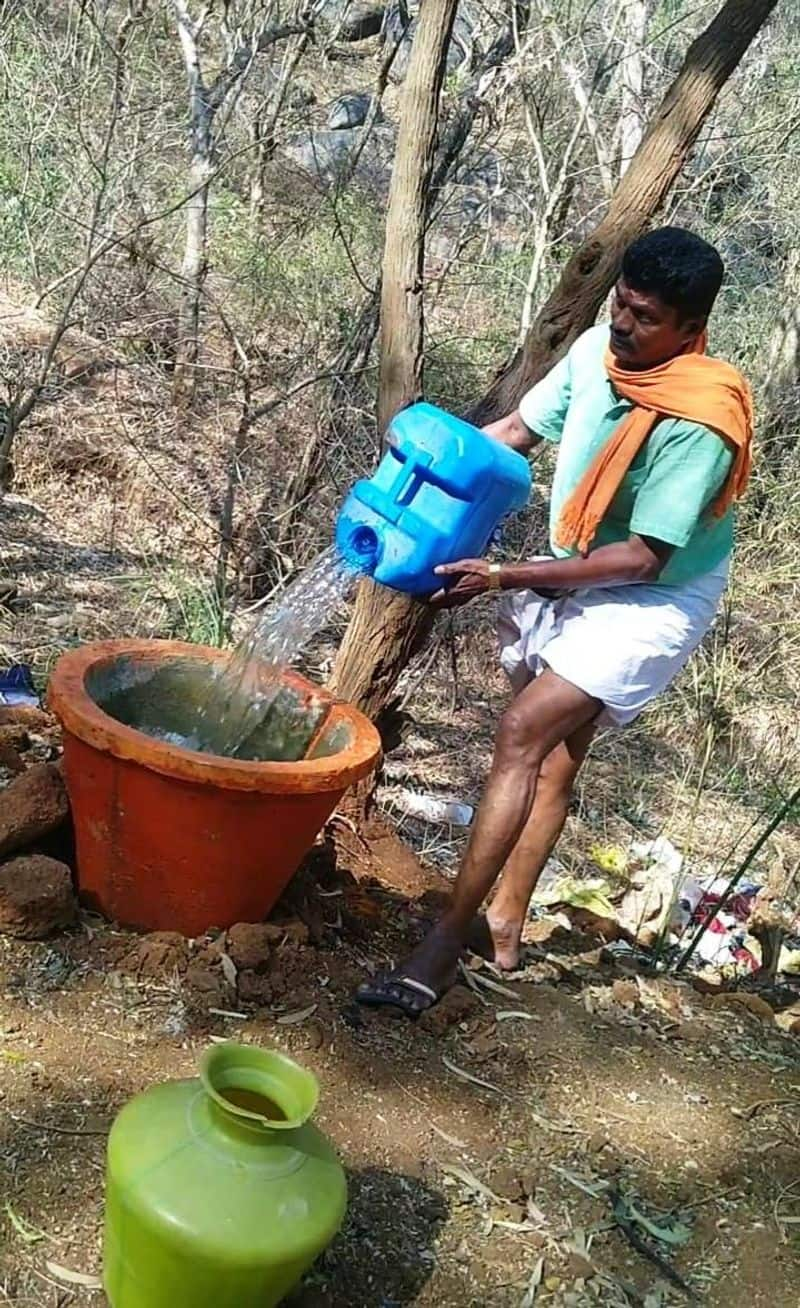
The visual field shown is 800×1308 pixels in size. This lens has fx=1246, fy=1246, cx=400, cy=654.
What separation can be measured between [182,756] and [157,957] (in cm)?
42

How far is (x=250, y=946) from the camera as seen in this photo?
2.45 metres

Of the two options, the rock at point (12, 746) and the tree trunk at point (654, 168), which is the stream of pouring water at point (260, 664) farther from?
the tree trunk at point (654, 168)

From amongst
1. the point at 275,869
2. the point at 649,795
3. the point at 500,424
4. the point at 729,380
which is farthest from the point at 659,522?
the point at 649,795

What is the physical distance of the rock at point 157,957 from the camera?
240 cm

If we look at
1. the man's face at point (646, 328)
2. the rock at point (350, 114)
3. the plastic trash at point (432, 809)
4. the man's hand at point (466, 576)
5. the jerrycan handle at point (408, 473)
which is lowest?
the plastic trash at point (432, 809)

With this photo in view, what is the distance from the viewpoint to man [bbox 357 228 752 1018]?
2307mm

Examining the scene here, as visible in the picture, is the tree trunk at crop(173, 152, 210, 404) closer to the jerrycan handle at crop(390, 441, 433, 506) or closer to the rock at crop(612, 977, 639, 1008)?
the jerrycan handle at crop(390, 441, 433, 506)

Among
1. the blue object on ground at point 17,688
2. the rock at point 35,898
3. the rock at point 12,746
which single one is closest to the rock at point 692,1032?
the rock at point 35,898

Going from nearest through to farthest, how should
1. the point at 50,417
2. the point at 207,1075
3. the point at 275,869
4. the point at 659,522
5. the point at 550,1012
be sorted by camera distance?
the point at 207,1075, the point at 659,522, the point at 275,869, the point at 550,1012, the point at 50,417

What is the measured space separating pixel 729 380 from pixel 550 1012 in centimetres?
137

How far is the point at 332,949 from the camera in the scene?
2.71 m

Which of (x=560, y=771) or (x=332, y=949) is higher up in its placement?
(x=560, y=771)

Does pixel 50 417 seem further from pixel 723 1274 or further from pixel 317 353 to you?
pixel 723 1274

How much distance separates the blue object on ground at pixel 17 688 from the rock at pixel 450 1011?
1808 millimetres
